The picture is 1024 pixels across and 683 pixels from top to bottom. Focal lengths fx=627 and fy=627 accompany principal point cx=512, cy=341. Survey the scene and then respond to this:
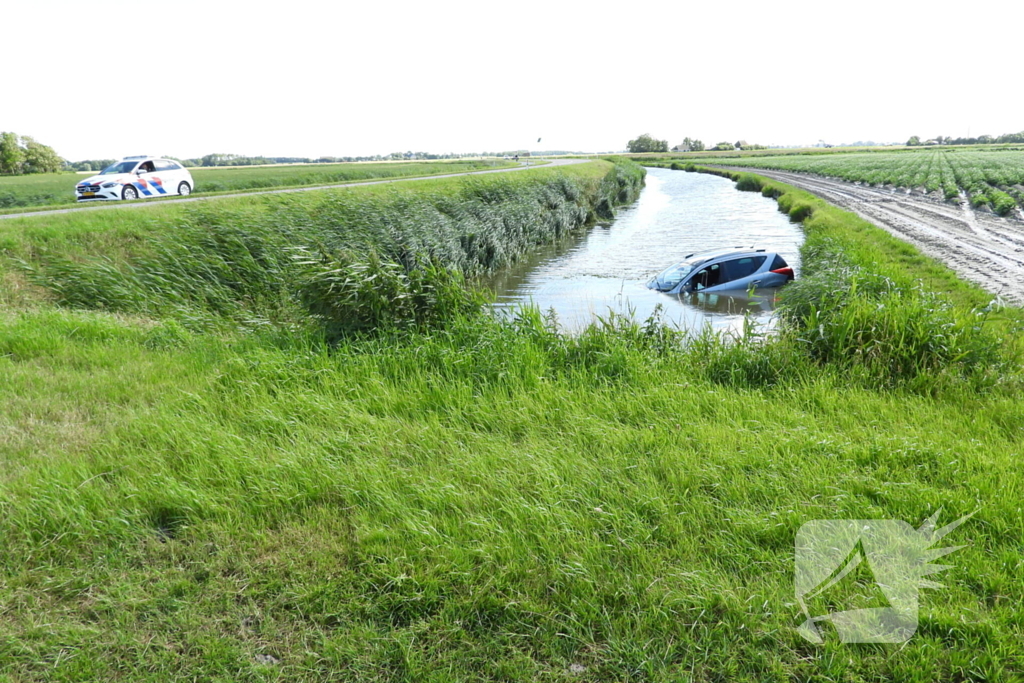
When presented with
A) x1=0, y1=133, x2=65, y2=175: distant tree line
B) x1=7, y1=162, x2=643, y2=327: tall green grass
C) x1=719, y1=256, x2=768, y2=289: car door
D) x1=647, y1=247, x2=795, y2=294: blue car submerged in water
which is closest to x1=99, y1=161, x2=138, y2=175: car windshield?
x1=7, y1=162, x2=643, y2=327: tall green grass

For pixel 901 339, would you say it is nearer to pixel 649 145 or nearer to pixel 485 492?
pixel 485 492

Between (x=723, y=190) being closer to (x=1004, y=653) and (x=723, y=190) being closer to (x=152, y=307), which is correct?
(x=152, y=307)

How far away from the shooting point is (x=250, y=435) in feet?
16.3

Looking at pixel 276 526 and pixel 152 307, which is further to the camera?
pixel 152 307

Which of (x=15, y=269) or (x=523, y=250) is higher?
(x=15, y=269)

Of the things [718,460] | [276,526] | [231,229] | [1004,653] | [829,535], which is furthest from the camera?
[231,229]

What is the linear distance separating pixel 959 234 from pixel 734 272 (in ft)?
39.2

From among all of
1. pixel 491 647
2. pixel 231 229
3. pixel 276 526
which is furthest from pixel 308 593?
pixel 231 229

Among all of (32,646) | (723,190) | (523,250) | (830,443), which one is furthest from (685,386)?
(723,190)

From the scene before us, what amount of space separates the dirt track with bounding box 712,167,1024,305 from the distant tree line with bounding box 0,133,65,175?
90876mm

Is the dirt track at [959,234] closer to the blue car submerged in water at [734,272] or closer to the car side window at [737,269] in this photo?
the blue car submerged in water at [734,272]

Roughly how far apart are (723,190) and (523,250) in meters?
37.8

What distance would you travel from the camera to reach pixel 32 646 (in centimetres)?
291

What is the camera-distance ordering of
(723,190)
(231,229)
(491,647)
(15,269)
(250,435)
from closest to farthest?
(491,647)
(250,435)
(15,269)
(231,229)
(723,190)
